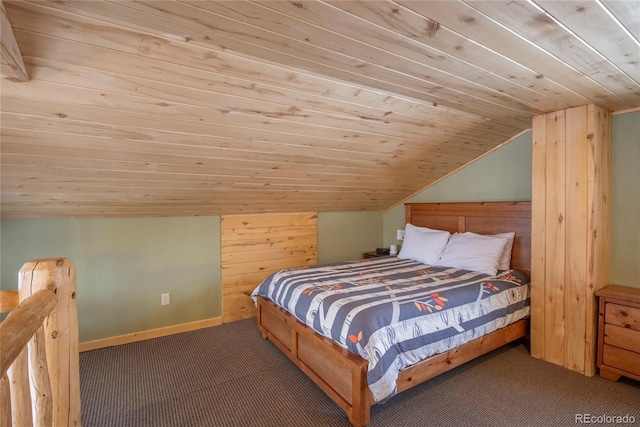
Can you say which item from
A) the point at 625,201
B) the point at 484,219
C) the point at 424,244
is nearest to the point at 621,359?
the point at 625,201

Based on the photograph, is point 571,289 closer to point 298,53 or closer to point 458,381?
point 458,381

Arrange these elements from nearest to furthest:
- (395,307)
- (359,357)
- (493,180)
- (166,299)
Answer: (359,357) < (395,307) < (166,299) < (493,180)

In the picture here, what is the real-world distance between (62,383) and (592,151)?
315 cm

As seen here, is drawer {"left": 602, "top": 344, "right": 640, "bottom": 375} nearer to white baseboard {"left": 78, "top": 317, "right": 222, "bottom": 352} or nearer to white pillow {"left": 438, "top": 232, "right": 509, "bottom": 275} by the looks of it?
white pillow {"left": 438, "top": 232, "right": 509, "bottom": 275}

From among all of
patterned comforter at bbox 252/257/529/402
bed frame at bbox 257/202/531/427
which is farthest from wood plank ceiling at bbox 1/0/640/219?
patterned comforter at bbox 252/257/529/402

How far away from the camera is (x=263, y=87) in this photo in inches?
69.7

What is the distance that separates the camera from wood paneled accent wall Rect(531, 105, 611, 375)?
2250mm

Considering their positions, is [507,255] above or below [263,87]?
below

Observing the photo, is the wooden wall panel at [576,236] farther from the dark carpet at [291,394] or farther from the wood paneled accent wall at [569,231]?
the dark carpet at [291,394]

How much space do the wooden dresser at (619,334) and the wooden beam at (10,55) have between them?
11.1 ft

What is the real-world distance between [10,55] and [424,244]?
3.24 metres

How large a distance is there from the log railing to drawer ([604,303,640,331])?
3.00 metres

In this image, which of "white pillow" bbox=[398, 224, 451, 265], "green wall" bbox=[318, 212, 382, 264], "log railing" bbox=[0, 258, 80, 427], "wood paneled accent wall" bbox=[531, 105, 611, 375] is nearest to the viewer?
"log railing" bbox=[0, 258, 80, 427]

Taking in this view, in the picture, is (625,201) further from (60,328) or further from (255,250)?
(60,328)
